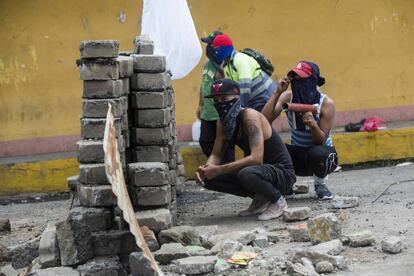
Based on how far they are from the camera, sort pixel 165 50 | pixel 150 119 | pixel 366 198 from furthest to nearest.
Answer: pixel 165 50 < pixel 366 198 < pixel 150 119

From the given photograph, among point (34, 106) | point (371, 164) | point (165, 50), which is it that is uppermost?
point (165, 50)

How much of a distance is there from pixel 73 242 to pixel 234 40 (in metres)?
5.89

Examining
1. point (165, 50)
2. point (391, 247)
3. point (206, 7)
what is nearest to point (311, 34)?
point (206, 7)

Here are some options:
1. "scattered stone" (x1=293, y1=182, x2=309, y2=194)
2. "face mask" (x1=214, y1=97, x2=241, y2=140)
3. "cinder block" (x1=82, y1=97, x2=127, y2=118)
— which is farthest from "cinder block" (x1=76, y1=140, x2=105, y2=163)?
"scattered stone" (x1=293, y1=182, x2=309, y2=194)

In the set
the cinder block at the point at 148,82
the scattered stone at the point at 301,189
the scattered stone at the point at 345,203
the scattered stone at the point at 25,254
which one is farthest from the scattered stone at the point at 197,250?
the scattered stone at the point at 301,189

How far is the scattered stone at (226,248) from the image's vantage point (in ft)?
20.4

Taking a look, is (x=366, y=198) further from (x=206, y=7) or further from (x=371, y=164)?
(x=206, y=7)

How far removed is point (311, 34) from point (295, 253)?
6122 mm

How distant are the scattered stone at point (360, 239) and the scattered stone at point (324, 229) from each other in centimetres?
10

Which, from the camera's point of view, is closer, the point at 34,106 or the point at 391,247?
the point at 391,247

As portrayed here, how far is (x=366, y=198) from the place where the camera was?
856 centimetres

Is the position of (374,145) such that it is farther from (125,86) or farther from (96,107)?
(96,107)

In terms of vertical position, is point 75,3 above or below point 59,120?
above

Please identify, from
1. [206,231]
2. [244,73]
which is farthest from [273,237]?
[244,73]
